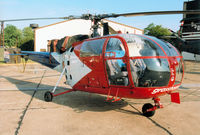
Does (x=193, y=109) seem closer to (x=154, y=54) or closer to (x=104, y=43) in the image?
(x=154, y=54)

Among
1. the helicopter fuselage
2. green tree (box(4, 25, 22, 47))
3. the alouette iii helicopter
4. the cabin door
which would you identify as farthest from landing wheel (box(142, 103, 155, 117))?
green tree (box(4, 25, 22, 47))

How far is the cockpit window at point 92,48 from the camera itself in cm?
502

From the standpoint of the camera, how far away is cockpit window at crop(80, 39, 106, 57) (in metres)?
5.02

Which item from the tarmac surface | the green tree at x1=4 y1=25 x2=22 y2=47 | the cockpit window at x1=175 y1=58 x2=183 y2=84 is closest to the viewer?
the tarmac surface

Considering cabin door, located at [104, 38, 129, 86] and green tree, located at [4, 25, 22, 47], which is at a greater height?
green tree, located at [4, 25, 22, 47]

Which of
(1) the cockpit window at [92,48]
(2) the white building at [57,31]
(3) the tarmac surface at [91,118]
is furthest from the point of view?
(2) the white building at [57,31]

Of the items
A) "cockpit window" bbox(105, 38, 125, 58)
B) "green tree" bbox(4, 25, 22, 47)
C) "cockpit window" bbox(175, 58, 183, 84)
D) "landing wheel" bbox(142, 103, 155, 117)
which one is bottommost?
"landing wheel" bbox(142, 103, 155, 117)

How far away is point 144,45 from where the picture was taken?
14.3ft

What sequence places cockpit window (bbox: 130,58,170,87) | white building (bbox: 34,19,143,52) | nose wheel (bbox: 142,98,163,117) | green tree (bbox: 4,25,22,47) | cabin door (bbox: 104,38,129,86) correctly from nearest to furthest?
1. cockpit window (bbox: 130,58,170,87)
2. cabin door (bbox: 104,38,129,86)
3. nose wheel (bbox: 142,98,163,117)
4. white building (bbox: 34,19,143,52)
5. green tree (bbox: 4,25,22,47)

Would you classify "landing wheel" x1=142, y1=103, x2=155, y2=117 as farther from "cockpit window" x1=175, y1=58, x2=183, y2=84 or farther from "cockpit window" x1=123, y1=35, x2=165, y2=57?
"cockpit window" x1=123, y1=35, x2=165, y2=57

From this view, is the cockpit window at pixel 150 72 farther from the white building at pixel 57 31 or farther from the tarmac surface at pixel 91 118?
the white building at pixel 57 31

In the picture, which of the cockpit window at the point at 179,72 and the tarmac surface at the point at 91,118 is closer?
the tarmac surface at the point at 91,118

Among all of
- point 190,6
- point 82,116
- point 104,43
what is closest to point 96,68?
point 104,43

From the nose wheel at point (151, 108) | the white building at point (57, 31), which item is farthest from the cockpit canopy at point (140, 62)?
the white building at point (57, 31)
